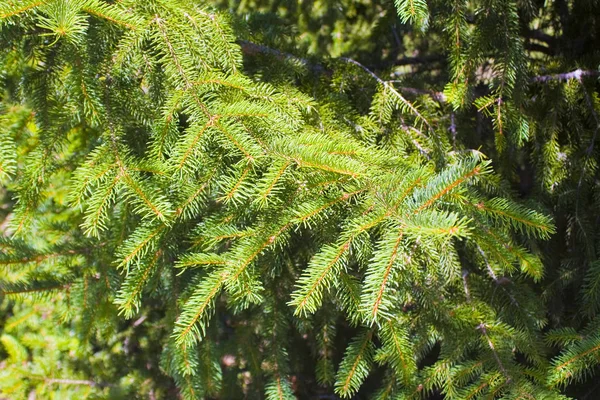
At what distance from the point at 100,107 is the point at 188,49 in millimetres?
305


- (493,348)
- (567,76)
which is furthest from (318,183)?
(567,76)

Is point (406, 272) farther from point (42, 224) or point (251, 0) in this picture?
point (251, 0)

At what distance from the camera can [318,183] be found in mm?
1199

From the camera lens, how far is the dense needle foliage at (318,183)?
121 cm

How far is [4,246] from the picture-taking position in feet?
6.16

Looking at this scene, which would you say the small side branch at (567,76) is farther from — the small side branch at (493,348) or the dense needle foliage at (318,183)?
the small side branch at (493,348)

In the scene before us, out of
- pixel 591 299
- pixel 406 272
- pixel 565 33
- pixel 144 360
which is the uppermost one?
pixel 565 33

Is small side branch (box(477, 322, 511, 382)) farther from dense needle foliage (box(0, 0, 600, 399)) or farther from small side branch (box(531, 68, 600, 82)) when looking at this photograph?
small side branch (box(531, 68, 600, 82))

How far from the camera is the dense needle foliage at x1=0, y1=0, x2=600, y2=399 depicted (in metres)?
1.21

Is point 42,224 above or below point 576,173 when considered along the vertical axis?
below

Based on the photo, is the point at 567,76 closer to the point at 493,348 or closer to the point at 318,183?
the point at 493,348

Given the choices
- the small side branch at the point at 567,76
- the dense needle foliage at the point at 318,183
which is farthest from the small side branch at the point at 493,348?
the small side branch at the point at 567,76

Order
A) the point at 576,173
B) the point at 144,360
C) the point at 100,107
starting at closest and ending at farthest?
the point at 100,107 < the point at 576,173 < the point at 144,360

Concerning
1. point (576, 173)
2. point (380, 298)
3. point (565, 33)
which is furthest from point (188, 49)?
point (565, 33)
